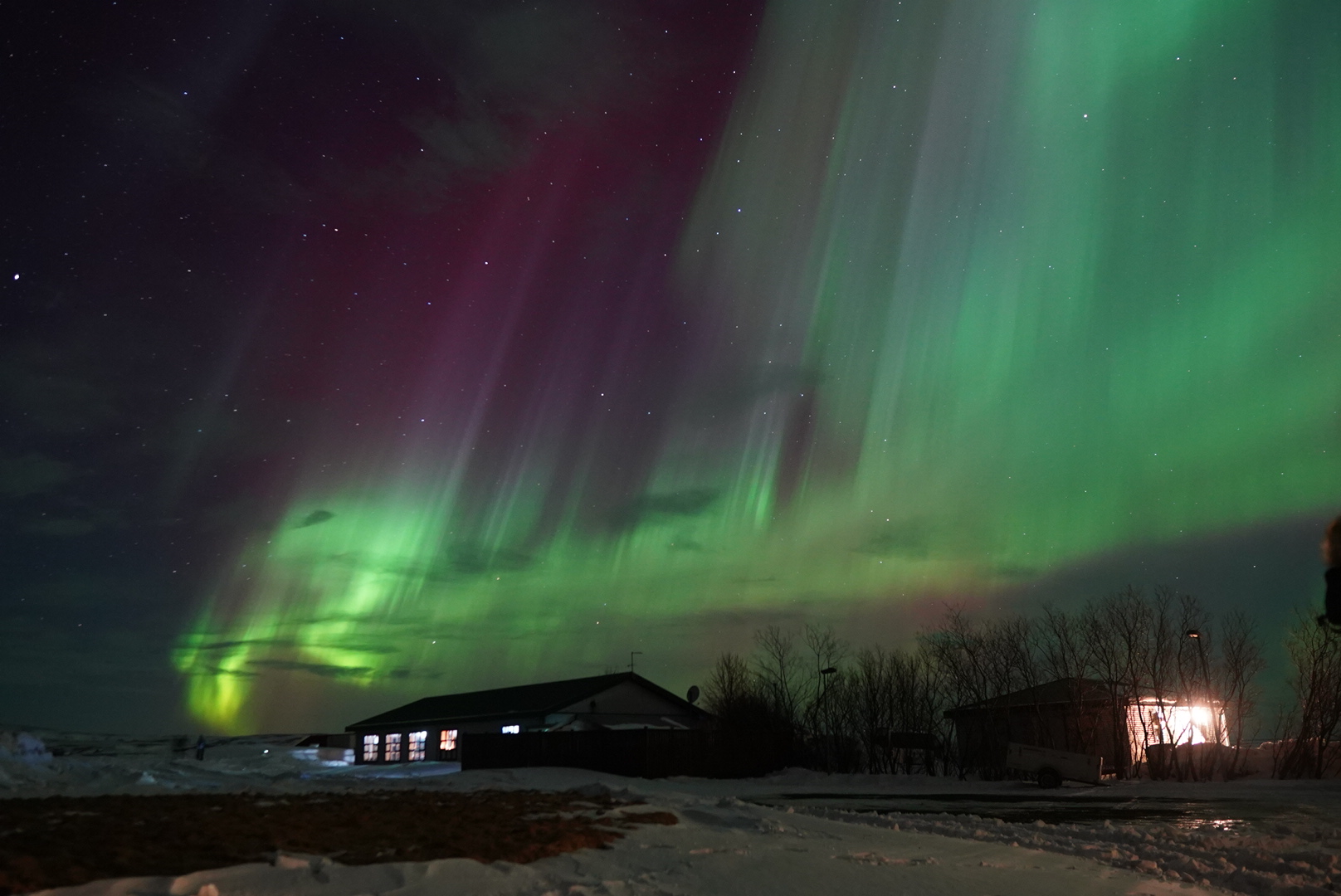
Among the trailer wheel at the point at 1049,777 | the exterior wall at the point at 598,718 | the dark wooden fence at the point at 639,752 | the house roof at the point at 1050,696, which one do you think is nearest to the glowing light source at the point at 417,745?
the exterior wall at the point at 598,718

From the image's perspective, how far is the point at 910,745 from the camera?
141ft

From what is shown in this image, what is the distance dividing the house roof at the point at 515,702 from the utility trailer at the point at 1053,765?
21439 millimetres

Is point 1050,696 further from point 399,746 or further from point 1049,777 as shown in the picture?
point 399,746

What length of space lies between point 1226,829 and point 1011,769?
18.7 meters

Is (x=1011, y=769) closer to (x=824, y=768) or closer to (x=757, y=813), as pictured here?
(x=824, y=768)

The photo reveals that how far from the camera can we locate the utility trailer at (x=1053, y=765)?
30.2 meters

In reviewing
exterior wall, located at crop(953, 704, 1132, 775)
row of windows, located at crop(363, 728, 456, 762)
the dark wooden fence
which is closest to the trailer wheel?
exterior wall, located at crop(953, 704, 1132, 775)

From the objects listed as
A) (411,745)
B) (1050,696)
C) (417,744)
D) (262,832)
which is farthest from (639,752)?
(262,832)

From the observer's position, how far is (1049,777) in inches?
1223

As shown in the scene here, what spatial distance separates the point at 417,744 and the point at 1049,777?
3796 cm

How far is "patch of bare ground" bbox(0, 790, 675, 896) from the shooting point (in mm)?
7211

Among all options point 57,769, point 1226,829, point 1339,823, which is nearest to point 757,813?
point 1226,829

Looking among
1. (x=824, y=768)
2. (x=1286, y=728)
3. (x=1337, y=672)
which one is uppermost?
(x=1337, y=672)

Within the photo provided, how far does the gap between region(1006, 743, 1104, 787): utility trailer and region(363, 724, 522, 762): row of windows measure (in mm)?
26133
